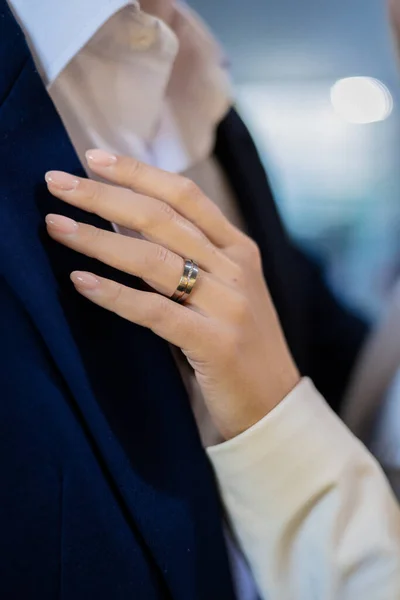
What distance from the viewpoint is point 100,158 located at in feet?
1.35

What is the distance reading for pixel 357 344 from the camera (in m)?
0.73

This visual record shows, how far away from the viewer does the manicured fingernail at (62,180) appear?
1.24 feet

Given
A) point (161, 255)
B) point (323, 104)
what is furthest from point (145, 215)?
point (323, 104)

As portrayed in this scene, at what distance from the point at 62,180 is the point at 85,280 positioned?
68 millimetres

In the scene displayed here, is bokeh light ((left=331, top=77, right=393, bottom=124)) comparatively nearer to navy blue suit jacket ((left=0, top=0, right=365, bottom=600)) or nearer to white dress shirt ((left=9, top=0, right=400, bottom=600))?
white dress shirt ((left=9, top=0, right=400, bottom=600))

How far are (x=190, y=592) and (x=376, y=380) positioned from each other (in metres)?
0.31

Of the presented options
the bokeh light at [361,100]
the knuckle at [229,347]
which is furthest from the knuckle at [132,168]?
the bokeh light at [361,100]

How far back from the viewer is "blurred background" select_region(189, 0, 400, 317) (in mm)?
1243

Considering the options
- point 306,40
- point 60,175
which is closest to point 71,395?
point 60,175

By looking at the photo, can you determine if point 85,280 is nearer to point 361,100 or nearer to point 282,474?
point 282,474

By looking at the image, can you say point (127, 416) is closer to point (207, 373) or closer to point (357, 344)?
point (207, 373)

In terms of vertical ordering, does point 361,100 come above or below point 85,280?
above

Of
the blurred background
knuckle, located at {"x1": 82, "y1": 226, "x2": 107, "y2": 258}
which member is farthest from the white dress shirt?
the blurred background

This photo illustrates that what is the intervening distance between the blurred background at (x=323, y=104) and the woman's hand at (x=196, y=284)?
71 centimetres
